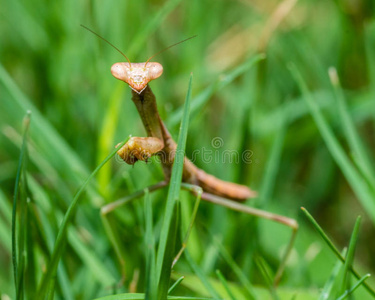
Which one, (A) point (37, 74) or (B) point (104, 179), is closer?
(B) point (104, 179)

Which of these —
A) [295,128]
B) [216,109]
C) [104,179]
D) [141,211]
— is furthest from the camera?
[216,109]

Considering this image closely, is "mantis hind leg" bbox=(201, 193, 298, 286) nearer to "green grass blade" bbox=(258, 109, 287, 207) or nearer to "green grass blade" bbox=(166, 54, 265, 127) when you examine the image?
"green grass blade" bbox=(258, 109, 287, 207)

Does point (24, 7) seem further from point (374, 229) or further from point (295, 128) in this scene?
point (374, 229)

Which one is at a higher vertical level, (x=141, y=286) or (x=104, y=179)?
(x=104, y=179)

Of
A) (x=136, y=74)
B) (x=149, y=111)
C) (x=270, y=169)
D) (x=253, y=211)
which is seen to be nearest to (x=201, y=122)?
(x=270, y=169)

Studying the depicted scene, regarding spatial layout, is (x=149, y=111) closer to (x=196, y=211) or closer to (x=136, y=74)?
(x=136, y=74)

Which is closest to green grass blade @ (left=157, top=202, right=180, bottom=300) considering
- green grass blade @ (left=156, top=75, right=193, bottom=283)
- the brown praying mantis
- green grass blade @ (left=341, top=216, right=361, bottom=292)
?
green grass blade @ (left=156, top=75, right=193, bottom=283)

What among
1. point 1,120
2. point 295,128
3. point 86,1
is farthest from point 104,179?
point 86,1
